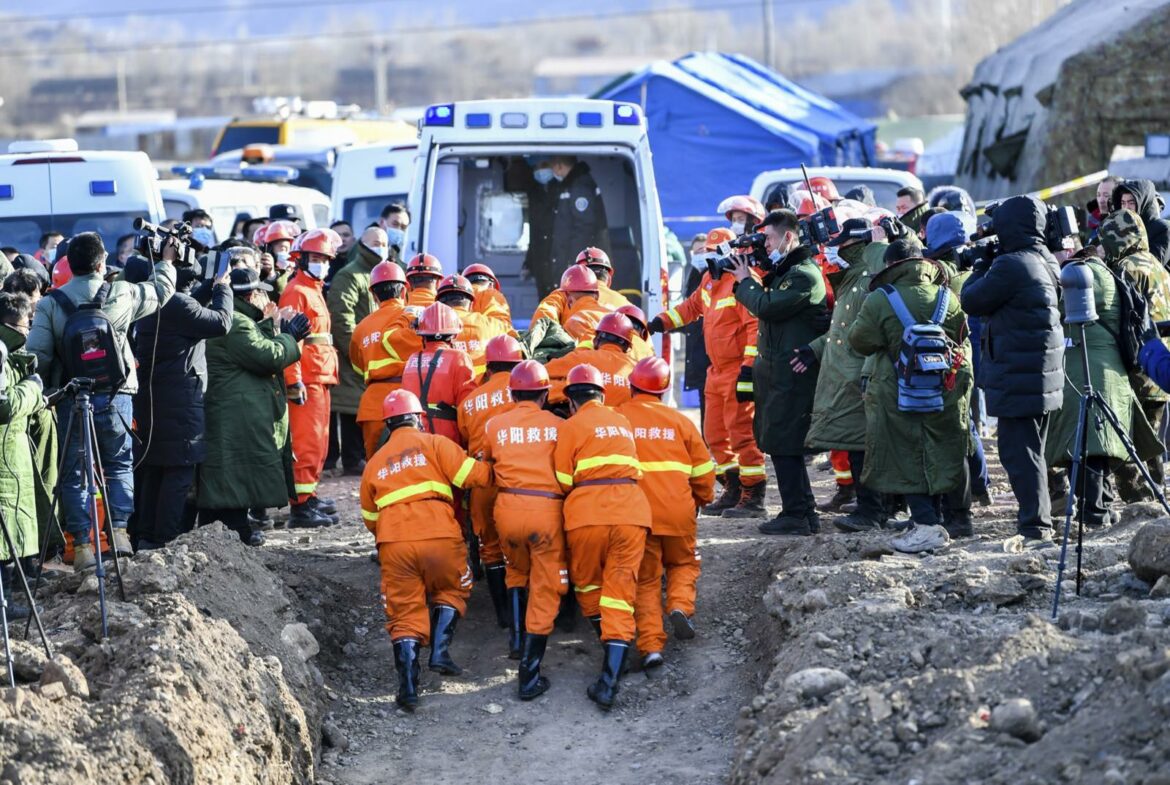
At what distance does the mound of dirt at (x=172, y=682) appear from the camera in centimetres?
594

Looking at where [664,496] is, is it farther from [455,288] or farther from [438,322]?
[455,288]

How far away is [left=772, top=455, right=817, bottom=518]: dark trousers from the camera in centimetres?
970

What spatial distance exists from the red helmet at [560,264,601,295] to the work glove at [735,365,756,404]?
1002mm

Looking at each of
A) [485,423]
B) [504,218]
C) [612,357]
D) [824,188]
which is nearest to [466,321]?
[485,423]

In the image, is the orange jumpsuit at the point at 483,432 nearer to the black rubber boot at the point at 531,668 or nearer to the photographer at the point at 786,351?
the black rubber boot at the point at 531,668

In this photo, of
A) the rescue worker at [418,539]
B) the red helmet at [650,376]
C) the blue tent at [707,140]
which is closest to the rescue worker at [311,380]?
the rescue worker at [418,539]

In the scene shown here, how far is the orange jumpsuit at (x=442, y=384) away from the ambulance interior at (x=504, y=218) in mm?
2425

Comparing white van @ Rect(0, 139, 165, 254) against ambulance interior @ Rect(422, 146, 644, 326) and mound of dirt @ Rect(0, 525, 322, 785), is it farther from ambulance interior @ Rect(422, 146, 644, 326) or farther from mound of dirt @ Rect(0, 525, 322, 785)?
mound of dirt @ Rect(0, 525, 322, 785)

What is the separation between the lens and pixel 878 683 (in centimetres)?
643

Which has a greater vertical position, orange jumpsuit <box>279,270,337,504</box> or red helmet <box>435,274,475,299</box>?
red helmet <box>435,274,475,299</box>

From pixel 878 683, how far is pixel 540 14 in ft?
531

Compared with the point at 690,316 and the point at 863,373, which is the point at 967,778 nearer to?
the point at 863,373

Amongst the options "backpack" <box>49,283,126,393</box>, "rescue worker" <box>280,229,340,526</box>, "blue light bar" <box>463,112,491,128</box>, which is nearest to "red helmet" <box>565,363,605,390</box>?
"backpack" <box>49,283,126,393</box>

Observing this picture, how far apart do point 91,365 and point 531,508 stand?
8.51 feet
